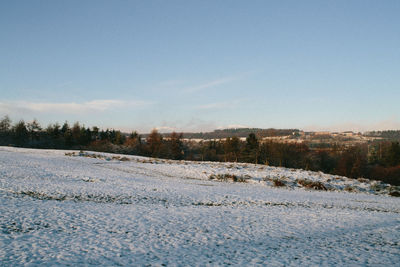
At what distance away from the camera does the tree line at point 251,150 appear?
69.2 m

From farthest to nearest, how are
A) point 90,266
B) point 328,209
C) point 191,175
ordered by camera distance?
point 191,175 < point 328,209 < point 90,266

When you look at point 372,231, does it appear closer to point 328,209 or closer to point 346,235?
point 346,235

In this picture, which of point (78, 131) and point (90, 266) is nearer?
point (90, 266)

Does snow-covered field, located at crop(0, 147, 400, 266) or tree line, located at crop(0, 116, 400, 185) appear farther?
tree line, located at crop(0, 116, 400, 185)

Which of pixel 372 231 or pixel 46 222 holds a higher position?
pixel 46 222

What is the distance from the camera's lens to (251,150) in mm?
73438

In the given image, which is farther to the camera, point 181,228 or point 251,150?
point 251,150

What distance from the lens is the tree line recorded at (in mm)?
69188

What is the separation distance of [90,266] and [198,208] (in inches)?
386

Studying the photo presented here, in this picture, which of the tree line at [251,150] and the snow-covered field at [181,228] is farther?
the tree line at [251,150]

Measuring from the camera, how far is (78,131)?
9694cm

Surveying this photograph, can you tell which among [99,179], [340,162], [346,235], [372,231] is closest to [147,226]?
[346,235]

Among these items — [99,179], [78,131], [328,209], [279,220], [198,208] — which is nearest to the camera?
[279,220]

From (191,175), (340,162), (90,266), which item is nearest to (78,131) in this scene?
(191,175)
